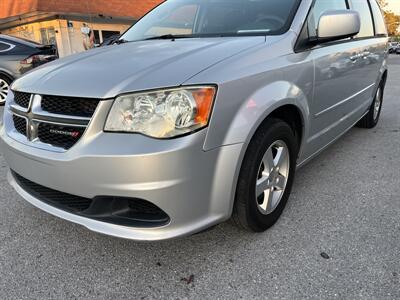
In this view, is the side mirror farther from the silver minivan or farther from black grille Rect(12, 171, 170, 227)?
black grille Rect(12, 171, 170, 227)

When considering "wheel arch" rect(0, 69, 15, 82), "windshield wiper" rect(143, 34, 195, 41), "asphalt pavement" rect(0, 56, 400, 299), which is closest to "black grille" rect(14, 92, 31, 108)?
"asphalt pavement" rect(0, 56, 400, 299)

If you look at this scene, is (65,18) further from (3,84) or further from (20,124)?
(20,124)

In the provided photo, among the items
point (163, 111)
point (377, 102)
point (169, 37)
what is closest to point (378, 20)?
point (377, 102)

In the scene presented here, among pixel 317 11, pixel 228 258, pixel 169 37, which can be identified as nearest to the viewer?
pixel 228 258

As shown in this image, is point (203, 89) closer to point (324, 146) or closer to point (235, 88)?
point (235, 88)

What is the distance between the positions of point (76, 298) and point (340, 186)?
7.39ft

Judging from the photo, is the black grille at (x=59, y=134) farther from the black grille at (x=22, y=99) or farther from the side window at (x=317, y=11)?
the side window at (x=317, y=11)

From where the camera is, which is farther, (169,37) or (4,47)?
(4,47)

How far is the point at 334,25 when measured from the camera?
99.0 inches

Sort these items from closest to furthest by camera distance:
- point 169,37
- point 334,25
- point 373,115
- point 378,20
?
point 334,25
point 169,37
point 378,20
point 373,115

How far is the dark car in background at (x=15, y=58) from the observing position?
756 cm

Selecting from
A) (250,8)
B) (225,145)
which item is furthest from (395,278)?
(250,8)

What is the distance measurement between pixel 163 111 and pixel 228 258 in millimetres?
983

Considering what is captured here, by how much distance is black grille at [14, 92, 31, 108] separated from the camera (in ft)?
7.14
